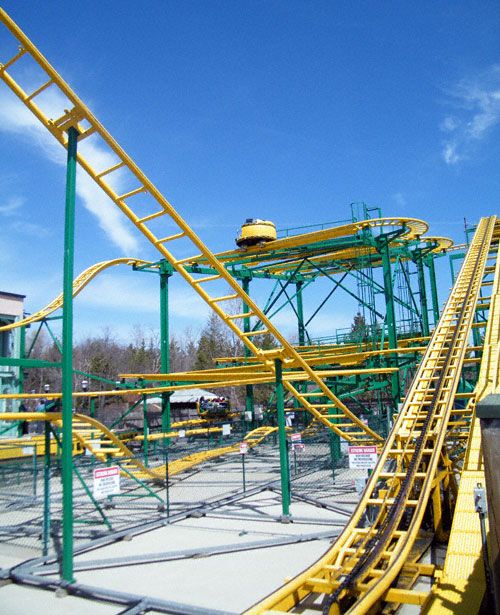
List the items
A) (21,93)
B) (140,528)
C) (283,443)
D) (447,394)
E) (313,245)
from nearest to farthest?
(21,93), (447,394), (140,528), (283,443), (313,245)

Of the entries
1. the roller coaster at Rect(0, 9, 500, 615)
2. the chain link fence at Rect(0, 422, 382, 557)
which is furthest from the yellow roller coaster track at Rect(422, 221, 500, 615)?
the chain link fence at Rect(0, 422, 382, 557)

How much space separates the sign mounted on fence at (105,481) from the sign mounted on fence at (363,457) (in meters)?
4.64

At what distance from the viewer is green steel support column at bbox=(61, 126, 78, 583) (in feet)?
24.1

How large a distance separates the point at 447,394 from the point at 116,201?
6.60m

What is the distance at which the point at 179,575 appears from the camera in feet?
25.4

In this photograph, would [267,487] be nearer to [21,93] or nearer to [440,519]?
[440,519]

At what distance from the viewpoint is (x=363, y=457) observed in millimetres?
10461

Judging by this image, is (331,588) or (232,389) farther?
(232,389)

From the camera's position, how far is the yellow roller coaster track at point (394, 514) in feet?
16.5

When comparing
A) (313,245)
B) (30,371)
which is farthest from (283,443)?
(30,371)

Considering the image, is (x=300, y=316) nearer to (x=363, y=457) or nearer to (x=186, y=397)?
(x=363, y=457)

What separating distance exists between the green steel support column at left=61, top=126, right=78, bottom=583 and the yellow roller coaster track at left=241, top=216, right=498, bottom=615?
11.5 feet

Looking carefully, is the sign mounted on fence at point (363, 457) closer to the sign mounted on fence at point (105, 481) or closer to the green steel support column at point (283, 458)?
the green steel support column at point (283, 458)

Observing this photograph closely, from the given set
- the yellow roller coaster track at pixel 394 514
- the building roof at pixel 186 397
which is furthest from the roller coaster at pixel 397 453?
the building roof at pixel 186 397
